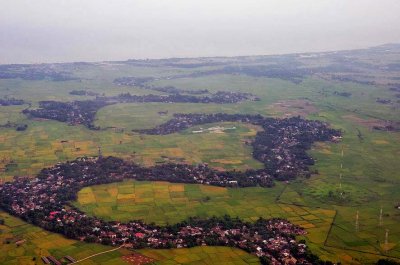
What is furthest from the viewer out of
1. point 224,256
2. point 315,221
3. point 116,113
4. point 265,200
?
point 116,113

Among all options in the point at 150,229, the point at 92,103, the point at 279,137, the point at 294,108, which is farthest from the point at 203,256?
the point at 92,103

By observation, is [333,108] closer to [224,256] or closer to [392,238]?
[392,238]

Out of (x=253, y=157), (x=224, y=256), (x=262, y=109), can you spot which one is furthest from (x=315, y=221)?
(x=262, y=109)

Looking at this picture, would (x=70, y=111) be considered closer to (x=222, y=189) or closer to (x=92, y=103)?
(x=92, y=103)

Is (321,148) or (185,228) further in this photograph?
(321,148)

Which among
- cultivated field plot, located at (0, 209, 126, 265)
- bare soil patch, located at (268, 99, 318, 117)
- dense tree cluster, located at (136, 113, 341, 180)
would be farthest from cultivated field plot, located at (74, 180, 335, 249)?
bare soil patch, located at (268, 99, 318, 117)

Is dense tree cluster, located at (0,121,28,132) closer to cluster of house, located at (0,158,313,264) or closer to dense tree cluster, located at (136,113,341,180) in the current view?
dense tree cluster, located at (136,113,341,180)
